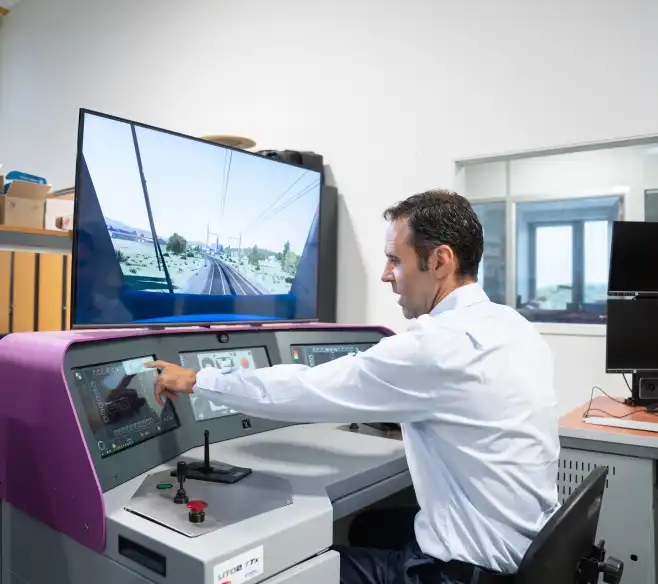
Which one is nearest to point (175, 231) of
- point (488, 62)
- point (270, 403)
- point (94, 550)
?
point (270, 403)

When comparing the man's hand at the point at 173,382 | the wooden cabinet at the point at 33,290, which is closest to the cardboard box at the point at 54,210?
the wooden cabinet at the point at 33,290

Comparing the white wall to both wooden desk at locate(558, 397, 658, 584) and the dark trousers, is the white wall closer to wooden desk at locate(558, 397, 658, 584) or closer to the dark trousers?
wooden desk at locate(558, 397, 658, 584)

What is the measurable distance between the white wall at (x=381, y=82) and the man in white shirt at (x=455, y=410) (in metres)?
1.28

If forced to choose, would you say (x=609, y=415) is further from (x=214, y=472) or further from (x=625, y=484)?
(x=214, y=472)

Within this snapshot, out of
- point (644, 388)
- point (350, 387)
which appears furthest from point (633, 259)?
point (350, 387)

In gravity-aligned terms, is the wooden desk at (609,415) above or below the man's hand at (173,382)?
below

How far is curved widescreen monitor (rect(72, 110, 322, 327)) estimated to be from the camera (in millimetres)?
1213

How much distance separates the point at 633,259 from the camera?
1.98 metres

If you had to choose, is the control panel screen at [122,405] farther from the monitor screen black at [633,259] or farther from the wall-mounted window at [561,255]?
the wall-mounted window at [561,255]

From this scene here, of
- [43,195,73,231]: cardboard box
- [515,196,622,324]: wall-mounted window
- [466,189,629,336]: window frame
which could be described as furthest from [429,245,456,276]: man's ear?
[515,196,622,324]: wall-mounted window

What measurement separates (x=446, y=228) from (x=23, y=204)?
139 cm

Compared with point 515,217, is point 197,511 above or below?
below

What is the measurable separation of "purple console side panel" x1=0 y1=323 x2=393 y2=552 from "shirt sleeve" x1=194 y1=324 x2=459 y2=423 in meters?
0.25

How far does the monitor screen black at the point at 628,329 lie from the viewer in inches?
78.6
